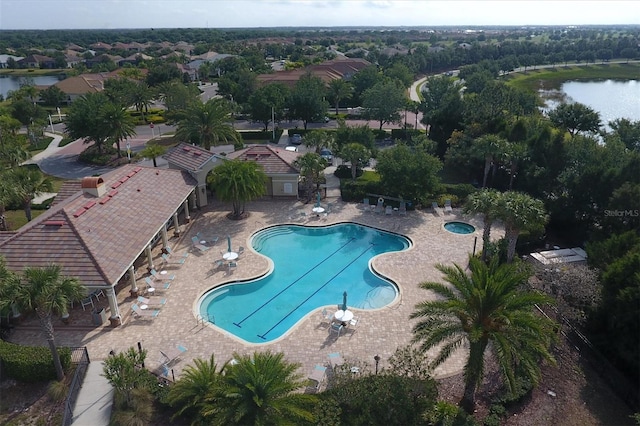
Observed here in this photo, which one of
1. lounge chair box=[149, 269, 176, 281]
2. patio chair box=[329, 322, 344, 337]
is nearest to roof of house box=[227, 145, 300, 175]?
lounge chair box=[149, 269, 176, 281]

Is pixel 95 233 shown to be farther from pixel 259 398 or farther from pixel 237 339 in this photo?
pixel 259 398

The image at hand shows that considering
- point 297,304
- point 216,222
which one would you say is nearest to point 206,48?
point 216,222

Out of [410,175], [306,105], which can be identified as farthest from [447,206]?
[306,105]

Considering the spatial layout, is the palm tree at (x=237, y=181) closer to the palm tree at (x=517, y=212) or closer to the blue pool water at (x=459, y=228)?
the blue pool water at (x=459, y=228)

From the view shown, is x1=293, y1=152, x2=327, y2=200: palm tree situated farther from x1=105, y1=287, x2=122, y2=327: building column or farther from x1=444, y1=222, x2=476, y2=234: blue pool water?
x1=105, y1=287, x2=122, y2=327: building column

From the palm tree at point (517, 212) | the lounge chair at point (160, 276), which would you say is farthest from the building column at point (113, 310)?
the palm tree at point (517, 212)
